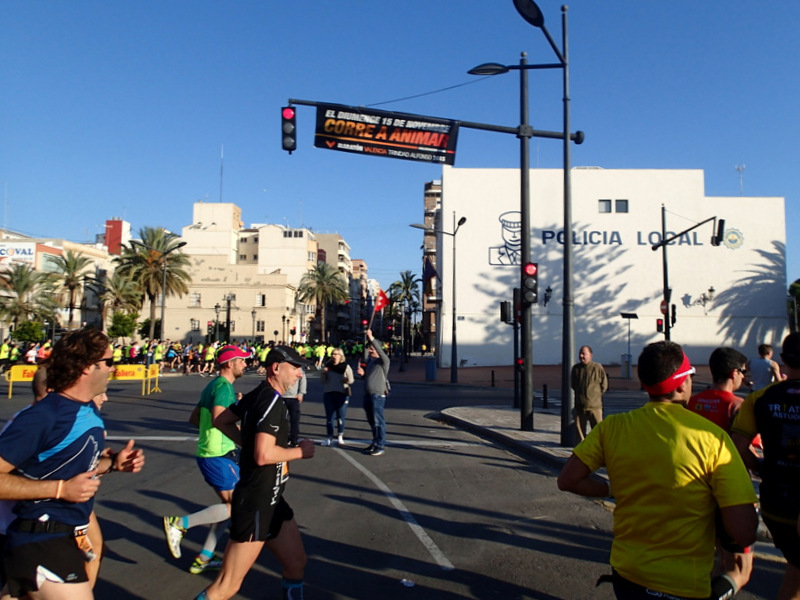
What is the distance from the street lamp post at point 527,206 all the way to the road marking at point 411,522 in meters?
3.56

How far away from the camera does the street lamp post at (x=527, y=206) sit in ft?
32.8

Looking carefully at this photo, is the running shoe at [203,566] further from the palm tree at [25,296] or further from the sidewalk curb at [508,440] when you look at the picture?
the palm tree at [25,296]

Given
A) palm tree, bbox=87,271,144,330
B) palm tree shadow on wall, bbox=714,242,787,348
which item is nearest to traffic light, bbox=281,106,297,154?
palm tree shadow on wall, bbox=714,242,787,348

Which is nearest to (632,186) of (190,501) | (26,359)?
(26,359)

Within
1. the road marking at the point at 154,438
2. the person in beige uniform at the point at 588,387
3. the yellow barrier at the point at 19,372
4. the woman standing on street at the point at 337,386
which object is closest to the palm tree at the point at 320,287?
the yellow barrier at the point at 19,372

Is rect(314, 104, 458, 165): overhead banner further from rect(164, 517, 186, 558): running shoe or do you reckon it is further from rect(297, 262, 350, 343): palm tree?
rect(297, 262, 350, 343): palm tree

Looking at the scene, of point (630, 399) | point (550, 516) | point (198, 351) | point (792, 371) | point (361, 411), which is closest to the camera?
point (792, 371)

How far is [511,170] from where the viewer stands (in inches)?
1671

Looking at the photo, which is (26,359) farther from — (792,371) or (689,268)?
(689,268)

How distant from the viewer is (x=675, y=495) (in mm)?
2305

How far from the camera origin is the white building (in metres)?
41.6

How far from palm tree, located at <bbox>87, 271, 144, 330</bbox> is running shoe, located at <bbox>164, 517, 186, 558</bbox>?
4827 centimetres

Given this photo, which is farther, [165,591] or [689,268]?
[689,268]

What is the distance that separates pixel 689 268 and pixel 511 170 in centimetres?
1448
